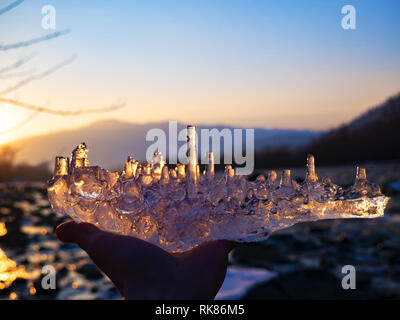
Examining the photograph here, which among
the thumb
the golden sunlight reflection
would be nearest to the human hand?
the thumb

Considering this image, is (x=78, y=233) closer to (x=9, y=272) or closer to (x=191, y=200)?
(x=191, y=200)

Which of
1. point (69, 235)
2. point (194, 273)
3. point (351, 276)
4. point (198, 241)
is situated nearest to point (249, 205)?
point (198, 241)

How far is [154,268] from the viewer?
2.17 metres

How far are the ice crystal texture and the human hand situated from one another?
29 centimetres

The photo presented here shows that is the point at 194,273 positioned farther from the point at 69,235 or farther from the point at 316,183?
the point at 316,183

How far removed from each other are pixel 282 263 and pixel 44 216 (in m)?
10.5

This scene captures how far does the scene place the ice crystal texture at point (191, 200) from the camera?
2.50 metres

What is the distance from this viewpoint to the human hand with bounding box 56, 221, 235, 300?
2145mm

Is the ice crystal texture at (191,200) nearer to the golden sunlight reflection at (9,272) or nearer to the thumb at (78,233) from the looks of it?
the thumb at (78,233)

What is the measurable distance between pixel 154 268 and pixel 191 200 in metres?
0.50

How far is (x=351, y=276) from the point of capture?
23.5 feet

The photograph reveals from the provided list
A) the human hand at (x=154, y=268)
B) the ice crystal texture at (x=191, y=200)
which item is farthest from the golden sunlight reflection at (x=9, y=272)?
the human hand at (x=154, y=268)

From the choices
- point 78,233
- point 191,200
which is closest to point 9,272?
point 78,233

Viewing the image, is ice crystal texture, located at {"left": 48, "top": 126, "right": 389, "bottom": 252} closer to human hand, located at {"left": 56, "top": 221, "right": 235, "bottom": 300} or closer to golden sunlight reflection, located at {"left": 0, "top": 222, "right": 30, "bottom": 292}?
human hand, located at {"left": 56, "top": 221, "right": 235, "bottom": 300}
